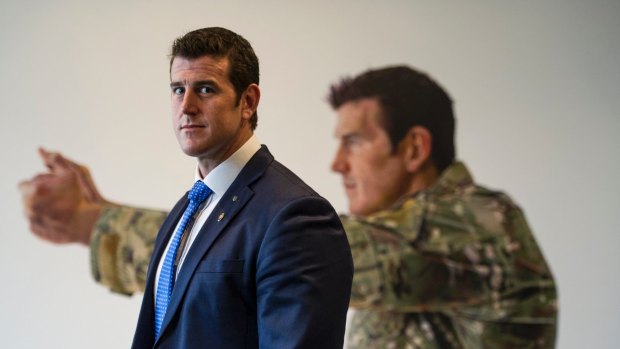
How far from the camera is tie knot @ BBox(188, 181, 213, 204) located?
4.63 ft

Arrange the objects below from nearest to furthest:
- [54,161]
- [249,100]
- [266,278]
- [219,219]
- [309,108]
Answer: [266,278] < [219,219] < [249,100] < [309,108] < [54,161]

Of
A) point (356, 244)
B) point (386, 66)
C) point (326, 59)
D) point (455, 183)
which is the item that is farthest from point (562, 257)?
point (326, 59)

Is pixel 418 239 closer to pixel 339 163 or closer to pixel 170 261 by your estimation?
pixel 339 163

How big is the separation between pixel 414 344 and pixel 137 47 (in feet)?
5.50

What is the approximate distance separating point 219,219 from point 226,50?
1.00 ft

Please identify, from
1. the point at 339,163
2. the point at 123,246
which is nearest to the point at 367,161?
the point at 339,163

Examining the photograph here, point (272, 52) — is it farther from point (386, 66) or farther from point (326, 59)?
point (386, 66)

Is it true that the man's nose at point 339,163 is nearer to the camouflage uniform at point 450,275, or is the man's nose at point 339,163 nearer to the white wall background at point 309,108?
the white wall background at point 309,108

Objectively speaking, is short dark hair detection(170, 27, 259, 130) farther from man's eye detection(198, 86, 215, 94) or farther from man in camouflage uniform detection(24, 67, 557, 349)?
man in camouflage uniform detection(24, 67, 557, 349)

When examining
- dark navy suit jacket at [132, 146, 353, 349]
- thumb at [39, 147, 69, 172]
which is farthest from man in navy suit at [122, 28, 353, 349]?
thumb at [39, 147, 69, 172]

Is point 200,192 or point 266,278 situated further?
point 200,192

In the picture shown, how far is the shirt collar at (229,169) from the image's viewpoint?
4.50ft

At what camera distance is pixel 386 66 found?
3.13 metres

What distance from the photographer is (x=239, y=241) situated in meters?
1.25
